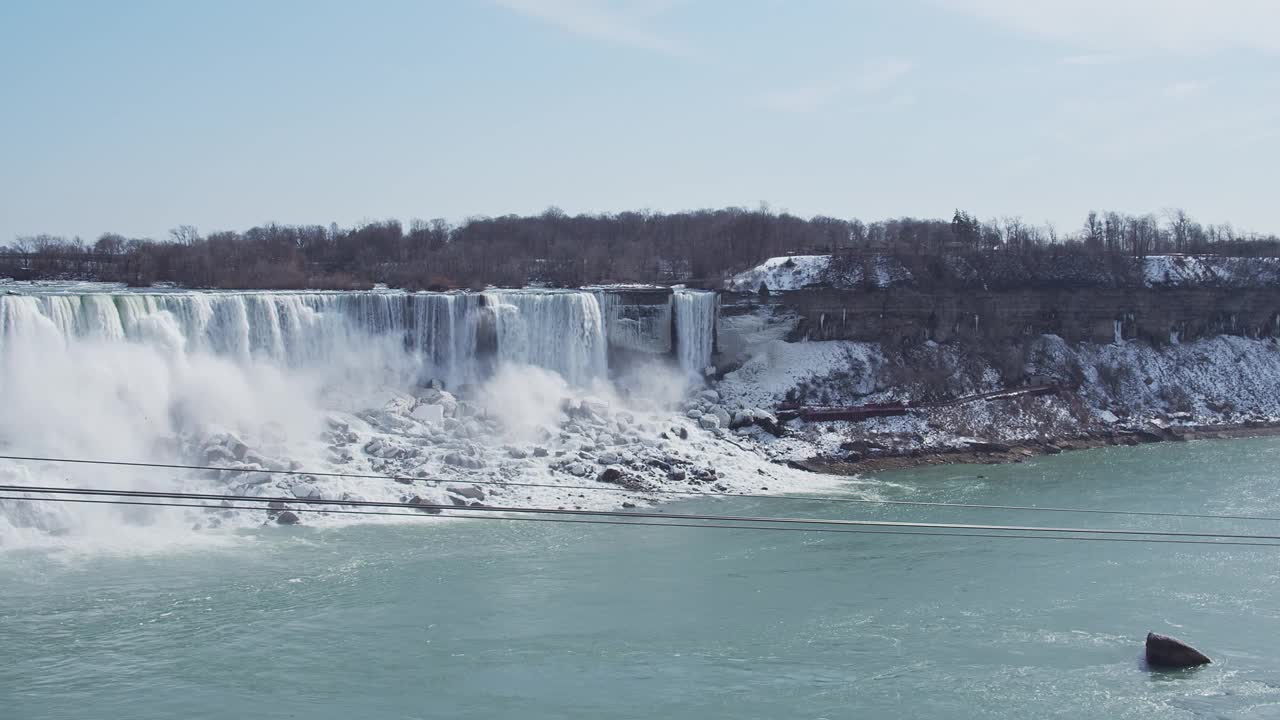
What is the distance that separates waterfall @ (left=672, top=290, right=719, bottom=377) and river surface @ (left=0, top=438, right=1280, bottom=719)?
15268mm

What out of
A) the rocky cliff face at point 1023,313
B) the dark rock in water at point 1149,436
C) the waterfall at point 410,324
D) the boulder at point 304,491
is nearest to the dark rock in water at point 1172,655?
the boulder at point 304,491

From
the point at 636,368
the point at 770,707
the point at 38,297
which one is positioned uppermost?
the point at 38,297

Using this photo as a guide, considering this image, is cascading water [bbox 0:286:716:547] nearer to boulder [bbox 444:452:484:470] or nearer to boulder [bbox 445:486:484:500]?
boulder [bbox 444:452:484:470]

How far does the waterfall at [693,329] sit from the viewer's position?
36.3 meters

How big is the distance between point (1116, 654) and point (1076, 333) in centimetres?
2834

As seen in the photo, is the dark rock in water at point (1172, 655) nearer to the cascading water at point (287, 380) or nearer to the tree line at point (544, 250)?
the cascading water at point (287, 380)

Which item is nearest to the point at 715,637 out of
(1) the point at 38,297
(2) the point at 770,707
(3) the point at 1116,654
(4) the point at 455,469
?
(2) the point at 770,707

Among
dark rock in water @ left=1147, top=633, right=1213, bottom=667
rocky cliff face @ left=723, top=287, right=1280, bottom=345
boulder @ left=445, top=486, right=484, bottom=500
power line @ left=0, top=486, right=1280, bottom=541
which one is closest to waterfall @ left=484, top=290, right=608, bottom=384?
rocky cliff face @ left=723, top=287, right=1280, bottom=345

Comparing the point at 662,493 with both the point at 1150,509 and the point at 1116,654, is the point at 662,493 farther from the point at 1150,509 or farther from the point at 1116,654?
the point at 1116,654

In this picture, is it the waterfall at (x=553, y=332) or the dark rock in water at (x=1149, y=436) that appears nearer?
the waterfall at (x=553, y=332)

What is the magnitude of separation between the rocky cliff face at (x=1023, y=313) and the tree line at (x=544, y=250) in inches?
75.0

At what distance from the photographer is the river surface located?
12.6 metres

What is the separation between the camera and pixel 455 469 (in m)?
25.3

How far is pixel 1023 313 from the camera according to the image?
39906 millimetres
